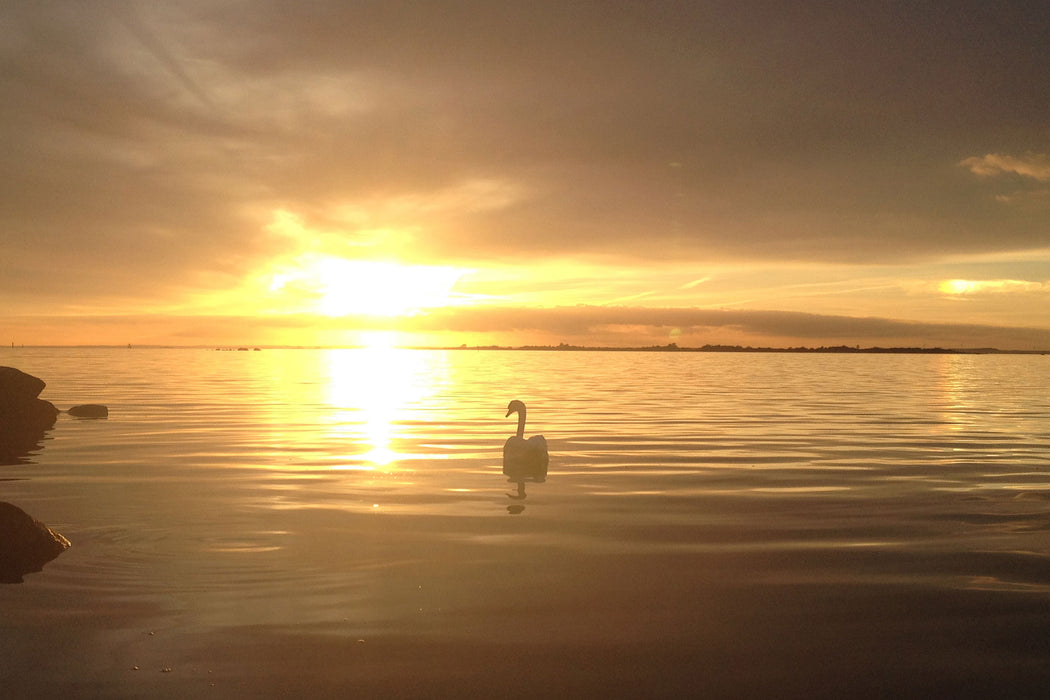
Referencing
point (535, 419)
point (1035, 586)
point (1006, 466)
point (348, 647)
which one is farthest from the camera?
point (535, 419)

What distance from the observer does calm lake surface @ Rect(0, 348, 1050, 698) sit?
26.0 ft

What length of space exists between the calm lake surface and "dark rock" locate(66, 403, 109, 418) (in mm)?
10071

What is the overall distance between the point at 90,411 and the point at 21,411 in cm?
467

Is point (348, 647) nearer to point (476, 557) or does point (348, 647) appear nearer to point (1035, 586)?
point (476, 557)

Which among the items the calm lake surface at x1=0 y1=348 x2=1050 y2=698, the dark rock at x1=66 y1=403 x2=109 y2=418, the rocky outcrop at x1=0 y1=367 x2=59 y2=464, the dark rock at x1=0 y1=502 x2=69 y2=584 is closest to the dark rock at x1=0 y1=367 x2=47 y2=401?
the rocky outcrop at x1=0 y1=367 x2=59 y2=464

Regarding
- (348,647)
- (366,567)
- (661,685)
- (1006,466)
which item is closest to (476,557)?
Result: (366,567)

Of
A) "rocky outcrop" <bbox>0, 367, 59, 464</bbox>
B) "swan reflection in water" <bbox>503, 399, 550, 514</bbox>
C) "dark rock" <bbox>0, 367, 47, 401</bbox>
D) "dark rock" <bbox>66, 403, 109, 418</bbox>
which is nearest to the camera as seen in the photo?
"swan reflection in water" <bbox>503, 399, 550, 514</bbox>

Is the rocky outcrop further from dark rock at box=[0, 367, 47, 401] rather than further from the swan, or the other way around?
the swan

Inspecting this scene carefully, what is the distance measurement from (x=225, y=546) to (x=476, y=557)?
385 centimetres

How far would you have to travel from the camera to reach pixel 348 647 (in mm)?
8508

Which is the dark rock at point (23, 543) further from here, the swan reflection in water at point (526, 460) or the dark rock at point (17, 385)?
the dark rock at point (17, 385)

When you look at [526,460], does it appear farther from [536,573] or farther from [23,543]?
[23,543]

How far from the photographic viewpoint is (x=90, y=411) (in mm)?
34781

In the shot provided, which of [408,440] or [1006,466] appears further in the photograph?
[408,440]
